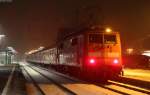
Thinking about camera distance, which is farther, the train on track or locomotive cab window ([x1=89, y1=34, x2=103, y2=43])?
locomotive cab window ([x1=89, y1=34, x2=103, y2=43])

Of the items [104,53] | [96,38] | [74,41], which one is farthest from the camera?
[74,41]

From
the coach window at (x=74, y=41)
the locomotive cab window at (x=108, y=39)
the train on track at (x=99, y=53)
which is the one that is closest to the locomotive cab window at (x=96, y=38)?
the train on track at (x=99, y=53)

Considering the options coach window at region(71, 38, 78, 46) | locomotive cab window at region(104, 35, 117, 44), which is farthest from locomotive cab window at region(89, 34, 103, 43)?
coach window at region(71, 38, 78, 46)

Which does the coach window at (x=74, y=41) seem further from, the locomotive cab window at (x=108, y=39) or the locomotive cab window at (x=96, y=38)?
the locomotive cab window at (x=108, y=39)

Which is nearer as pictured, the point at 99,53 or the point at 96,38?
the point at 99,53

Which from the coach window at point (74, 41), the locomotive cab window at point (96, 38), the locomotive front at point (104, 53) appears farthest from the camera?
the coach window at point (74, 41)

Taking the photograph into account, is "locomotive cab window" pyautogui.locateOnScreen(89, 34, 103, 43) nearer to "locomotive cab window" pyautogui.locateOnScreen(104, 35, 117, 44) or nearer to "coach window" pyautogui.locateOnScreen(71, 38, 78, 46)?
"locomotive cab window" pyautogui.locateOnScreen(104, 35, 117, 44)

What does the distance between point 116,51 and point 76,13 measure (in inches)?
741

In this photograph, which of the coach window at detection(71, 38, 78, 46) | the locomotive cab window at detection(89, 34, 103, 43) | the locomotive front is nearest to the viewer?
the locomotive front

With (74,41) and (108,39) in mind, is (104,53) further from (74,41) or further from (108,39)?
(74,41)

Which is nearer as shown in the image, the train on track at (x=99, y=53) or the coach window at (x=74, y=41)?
the train on track at (x=99, y=53)

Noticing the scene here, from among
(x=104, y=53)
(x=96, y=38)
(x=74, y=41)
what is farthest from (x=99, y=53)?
(x=74, y=41)

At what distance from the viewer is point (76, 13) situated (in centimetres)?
4488

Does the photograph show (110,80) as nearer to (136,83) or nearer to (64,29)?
(136,83)
